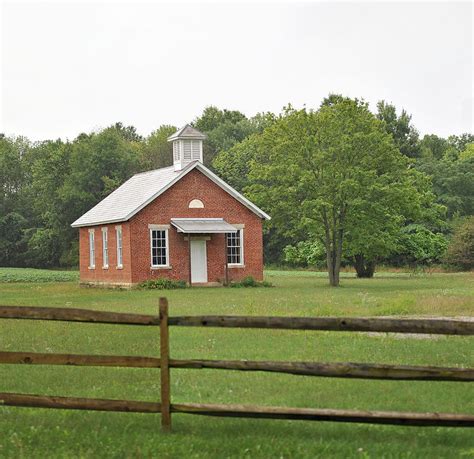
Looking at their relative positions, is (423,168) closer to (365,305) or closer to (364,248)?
(364,248)

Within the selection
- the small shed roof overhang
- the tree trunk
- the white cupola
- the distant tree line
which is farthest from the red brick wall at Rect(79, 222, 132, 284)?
the tree trunk

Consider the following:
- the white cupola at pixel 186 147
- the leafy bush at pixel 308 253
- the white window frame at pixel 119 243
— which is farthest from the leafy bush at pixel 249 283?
the leafy bush at pixel 308 253

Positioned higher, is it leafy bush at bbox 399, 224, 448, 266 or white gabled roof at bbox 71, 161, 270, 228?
white gabled roof at bbox 71, 161, 270, 228

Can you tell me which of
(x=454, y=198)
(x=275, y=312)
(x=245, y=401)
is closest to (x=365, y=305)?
(x=275, y=312)

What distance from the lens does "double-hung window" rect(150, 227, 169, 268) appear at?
4502cm

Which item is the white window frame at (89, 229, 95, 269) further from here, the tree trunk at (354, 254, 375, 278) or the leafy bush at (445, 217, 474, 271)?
the leafy bush at (445, 217, 474, 271)

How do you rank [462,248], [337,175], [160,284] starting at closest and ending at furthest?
[160,284] < [337,175] < [462,248]

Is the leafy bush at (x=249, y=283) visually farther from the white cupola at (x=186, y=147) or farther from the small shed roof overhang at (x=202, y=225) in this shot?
the white cupola at (x=186, y=147)

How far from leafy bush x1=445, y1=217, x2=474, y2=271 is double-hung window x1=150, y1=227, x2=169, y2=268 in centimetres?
2655

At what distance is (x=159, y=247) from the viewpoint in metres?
45.2

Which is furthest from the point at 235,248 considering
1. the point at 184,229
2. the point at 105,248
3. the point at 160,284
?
the point at 105,248

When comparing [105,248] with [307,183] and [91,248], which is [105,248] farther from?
[307,183]

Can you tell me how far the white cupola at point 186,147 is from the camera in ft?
155

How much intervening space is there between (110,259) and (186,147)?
22.9 ft
